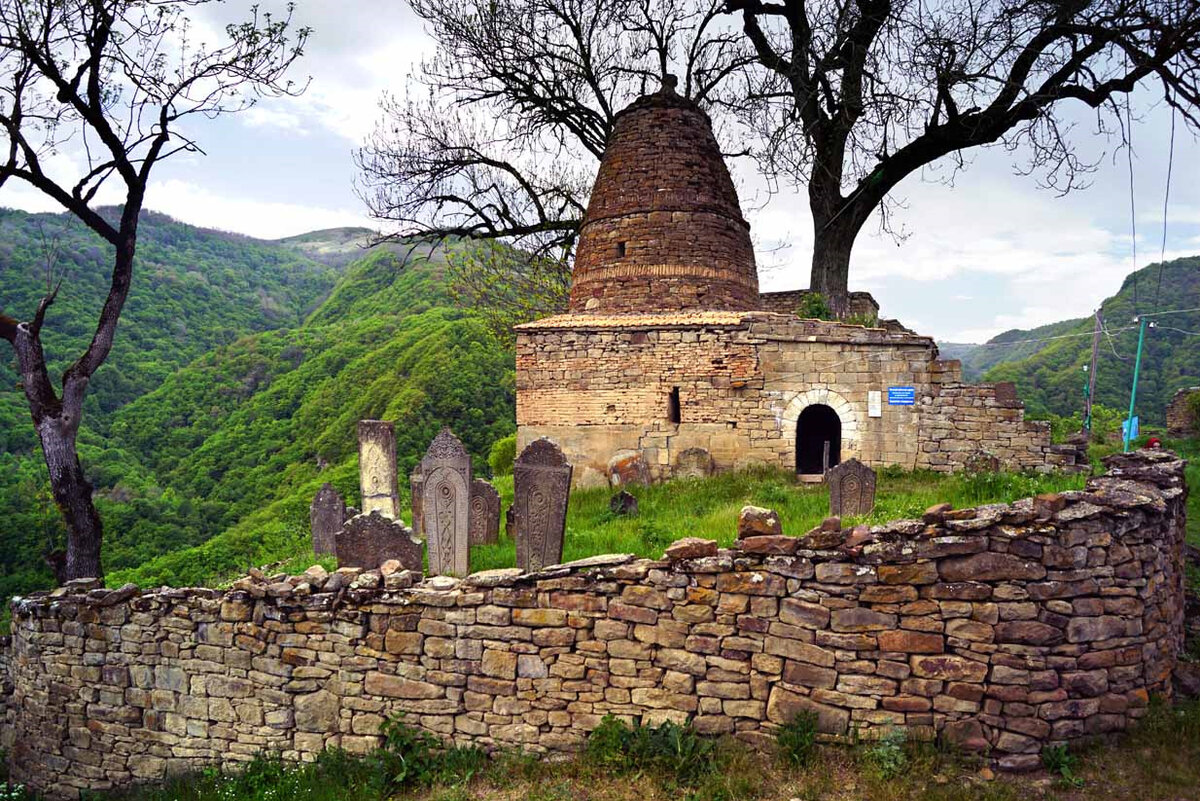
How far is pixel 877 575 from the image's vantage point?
4.01 m

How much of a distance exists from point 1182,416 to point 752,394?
14.8 metres

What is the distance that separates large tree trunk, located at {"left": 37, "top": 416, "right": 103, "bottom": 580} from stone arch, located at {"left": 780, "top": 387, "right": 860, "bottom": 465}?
9726 millimetres

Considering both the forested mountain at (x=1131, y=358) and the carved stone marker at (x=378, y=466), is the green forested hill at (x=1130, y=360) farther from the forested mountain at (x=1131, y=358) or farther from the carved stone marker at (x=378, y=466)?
the carved stone marker at (x=378, y=466)

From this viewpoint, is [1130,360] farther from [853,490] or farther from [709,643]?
[709,643]

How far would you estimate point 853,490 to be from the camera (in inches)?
323

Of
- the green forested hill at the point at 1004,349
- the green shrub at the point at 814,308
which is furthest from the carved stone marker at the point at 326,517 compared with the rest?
the green forested hill at the point at 1004,349

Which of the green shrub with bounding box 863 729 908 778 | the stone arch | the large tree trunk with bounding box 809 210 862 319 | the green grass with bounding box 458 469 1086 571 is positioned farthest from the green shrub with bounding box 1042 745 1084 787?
the large tree trunk with bounding box 809 210 862 319

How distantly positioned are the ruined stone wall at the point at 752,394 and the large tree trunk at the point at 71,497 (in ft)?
21.6

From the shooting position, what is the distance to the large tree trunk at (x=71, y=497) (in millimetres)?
8180

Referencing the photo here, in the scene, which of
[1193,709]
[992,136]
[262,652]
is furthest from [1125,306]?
[262,652]

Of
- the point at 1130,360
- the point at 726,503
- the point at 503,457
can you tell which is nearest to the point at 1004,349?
the point at 1130,360

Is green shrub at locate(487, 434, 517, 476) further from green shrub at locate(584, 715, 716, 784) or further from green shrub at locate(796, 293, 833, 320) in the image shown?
green shrub at locate(584, 715, 716, 784)

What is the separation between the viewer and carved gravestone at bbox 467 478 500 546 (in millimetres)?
7941

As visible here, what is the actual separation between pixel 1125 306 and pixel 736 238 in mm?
28852
